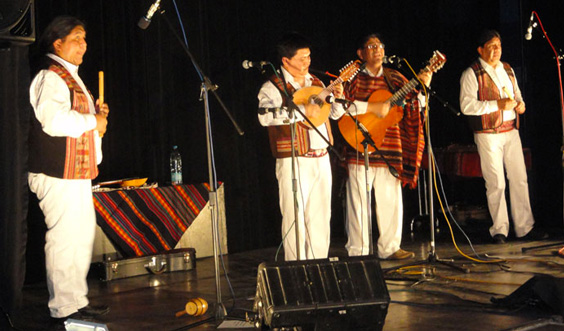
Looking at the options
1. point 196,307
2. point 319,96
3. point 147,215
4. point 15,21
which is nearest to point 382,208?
point 319,96

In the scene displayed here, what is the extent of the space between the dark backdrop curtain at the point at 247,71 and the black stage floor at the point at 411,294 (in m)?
0.79

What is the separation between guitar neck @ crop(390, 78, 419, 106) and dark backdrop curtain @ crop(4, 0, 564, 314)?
72cm

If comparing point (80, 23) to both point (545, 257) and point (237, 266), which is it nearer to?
point (237, 266)

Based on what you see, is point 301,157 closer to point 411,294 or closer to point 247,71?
point 411,294

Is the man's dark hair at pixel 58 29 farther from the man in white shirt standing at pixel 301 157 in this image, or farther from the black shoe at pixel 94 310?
the black shoe at pixel 94 310

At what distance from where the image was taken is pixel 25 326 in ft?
13.6

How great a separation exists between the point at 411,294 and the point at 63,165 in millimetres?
2262

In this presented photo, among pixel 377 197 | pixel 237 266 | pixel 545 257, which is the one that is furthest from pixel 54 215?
pixel 545 257

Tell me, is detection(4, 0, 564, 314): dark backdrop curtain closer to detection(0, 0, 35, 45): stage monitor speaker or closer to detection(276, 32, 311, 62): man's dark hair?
detection(0, 0, 35, 45): stage monitor speaker

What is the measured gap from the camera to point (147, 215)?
6.14 metres

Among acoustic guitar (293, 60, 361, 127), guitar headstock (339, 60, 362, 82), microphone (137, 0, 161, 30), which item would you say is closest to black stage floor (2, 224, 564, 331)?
acoustic guitar (293, 60, 361, 127)

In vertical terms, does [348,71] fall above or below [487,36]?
below

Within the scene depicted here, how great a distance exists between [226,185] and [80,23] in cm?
304

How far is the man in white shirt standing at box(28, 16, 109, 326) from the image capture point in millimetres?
4012
